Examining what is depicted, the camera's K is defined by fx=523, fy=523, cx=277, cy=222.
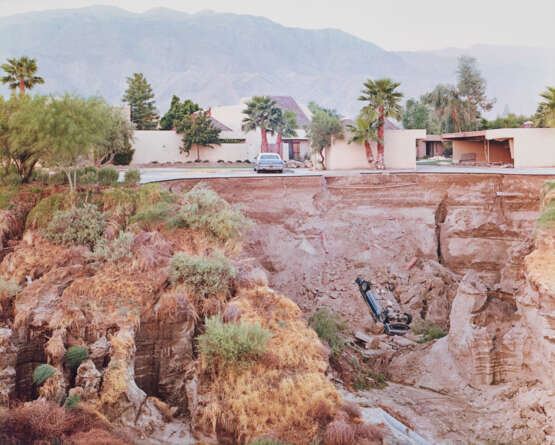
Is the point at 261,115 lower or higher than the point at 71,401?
higher

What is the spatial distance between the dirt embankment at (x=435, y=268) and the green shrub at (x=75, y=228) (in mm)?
6903

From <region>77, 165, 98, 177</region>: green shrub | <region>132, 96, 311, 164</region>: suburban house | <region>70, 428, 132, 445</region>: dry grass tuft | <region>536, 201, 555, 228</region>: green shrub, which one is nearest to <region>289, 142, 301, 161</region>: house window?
<region>132, 96, 311, 164</region>: suburban house

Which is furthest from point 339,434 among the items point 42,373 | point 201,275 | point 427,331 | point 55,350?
point 427,331

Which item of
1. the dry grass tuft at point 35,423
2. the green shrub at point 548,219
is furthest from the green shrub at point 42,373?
the green shrub at point 548,219

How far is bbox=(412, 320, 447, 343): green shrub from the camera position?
1942cm

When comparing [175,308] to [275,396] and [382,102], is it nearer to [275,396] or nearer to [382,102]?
[275,396]

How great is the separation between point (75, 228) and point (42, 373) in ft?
19.3

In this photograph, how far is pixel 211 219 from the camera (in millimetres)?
15461

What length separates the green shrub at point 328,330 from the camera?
16.5 m

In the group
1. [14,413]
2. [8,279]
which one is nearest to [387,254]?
[8,279]

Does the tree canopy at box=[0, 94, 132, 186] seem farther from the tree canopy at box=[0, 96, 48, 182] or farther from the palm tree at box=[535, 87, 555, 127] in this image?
the palm tree at box=[535, 87, 555, 127]

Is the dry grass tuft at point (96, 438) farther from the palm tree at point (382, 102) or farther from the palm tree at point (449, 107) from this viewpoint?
the palm tree at point (449, 107)

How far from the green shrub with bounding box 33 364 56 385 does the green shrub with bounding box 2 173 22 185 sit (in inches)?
380

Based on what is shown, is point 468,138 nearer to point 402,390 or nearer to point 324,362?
point 402,390
